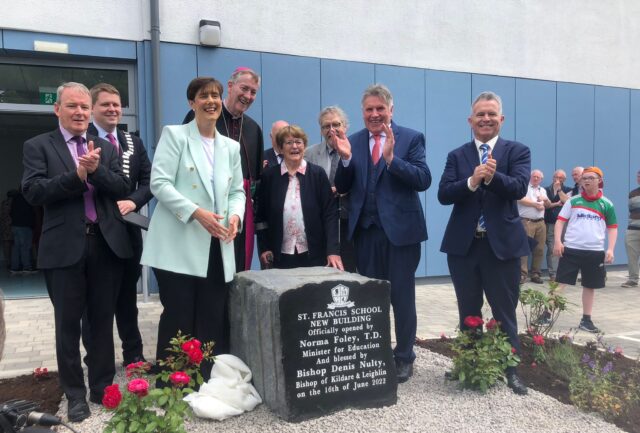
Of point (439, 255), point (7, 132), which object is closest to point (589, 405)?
point (439, 255)

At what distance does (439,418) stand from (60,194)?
8.76 feet

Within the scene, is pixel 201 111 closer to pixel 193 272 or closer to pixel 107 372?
pixel 193 272

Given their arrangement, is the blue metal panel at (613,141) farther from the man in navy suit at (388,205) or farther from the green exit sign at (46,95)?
the green exit sign at (46,95)

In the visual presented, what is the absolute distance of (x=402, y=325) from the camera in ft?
13.6

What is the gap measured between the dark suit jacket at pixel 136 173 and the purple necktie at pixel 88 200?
0.35 metres

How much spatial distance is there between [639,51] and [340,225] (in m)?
9.71

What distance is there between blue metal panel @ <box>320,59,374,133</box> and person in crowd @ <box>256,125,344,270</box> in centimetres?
446

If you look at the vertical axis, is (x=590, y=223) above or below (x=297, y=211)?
below

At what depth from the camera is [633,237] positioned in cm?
936

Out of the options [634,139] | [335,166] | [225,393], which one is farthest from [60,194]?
[634,139]

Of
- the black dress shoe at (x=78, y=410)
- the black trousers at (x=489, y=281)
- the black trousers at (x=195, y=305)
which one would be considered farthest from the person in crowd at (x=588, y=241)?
the black dress shoe at (x=78, y=410)

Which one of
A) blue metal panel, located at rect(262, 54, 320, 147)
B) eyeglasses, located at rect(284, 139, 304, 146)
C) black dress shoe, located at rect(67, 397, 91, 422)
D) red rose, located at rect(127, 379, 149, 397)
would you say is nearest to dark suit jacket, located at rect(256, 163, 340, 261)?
eyeglasses, located at rect(284, 139, 304, 146)

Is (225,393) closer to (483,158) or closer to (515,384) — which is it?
(515,384)

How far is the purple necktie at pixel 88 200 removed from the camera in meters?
3.43
